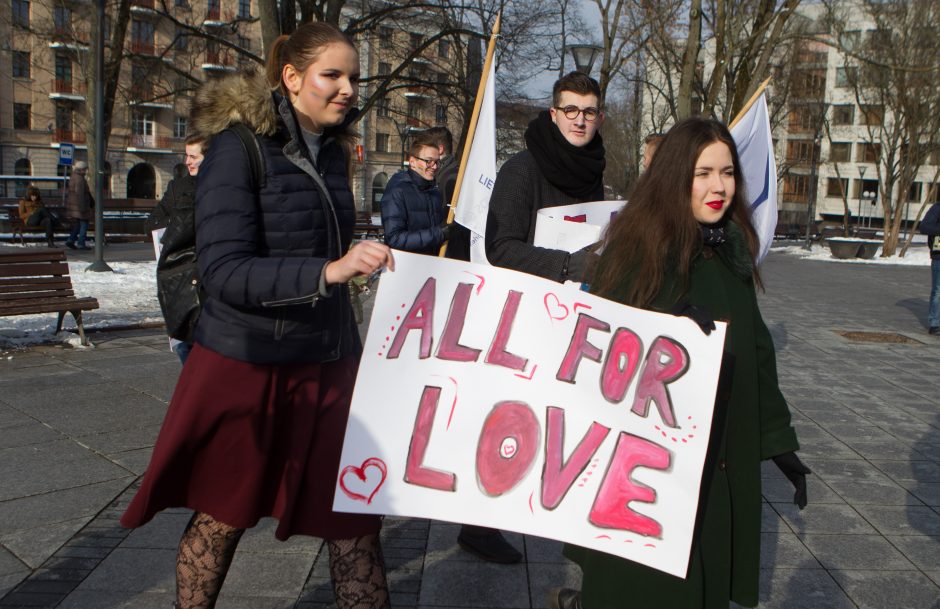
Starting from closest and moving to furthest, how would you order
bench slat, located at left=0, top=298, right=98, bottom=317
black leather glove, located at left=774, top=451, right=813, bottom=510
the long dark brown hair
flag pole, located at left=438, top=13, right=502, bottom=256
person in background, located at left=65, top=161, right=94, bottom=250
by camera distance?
the long dark brown hair → black leather glove, located at left=774, top=451, right=813, bottom=510 → flag pole, located at left=438, top=13, right=502, bottom=256 → bench slat, located at left=0, top=298, right=98, bottom=317 → person in background, located at left=65, top=161, right=94, bottom=250

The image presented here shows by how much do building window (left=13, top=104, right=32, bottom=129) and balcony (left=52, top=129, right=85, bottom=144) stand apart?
1.61 metres

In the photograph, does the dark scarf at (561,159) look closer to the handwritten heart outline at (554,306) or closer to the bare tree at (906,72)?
the handwritten heart outline at (554,306)

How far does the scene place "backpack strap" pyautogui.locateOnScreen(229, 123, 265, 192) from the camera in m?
2.41

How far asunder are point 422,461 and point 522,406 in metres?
0.30

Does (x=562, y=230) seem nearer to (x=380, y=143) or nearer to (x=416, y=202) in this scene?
(x=416, y=202)

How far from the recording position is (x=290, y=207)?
8.04 feet

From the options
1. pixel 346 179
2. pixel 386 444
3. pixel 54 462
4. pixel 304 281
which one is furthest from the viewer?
pixel 54 462

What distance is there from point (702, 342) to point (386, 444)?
859 millimetres

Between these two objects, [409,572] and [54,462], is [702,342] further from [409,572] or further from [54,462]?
[54,462]

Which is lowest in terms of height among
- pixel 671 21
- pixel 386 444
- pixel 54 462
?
pixel 54 462

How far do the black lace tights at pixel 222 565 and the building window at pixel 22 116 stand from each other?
201 feet

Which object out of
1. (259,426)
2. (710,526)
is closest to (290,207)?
(259,426)

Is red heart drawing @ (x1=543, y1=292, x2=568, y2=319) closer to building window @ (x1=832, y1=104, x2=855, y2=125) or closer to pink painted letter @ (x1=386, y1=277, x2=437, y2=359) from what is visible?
pink painted letter @ (x1=386, y1=277, x2=437, y2=359)

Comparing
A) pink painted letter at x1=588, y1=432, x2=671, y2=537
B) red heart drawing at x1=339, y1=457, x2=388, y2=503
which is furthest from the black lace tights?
pink painted letter at x1=588, y1=432, x2=671, y2=537
